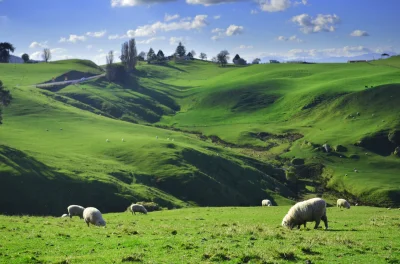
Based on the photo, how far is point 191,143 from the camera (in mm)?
103812

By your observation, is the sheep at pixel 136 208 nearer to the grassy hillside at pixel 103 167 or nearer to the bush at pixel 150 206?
the bush at pixel 150 206

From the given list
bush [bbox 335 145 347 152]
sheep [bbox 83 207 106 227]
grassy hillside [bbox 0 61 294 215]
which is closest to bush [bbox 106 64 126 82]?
grassy hillside [bbox 0 61 294 215]

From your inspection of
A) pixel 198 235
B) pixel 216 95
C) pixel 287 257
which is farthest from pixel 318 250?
pixel 216 95

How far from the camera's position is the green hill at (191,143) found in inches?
2502

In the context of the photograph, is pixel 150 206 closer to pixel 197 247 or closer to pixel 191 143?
pixel 197 247

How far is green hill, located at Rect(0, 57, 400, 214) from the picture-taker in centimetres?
6356

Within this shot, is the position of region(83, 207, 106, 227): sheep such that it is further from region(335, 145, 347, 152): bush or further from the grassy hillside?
region(335, 145, 347, 152): bush

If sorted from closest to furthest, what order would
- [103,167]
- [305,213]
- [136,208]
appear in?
[305,213] < [136,208] < [103,167]

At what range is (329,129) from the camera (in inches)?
5069

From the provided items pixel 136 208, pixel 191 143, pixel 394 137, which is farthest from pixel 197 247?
pixel 394 137

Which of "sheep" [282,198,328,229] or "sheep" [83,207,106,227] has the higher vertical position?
"sheep" [282,198,328,229]

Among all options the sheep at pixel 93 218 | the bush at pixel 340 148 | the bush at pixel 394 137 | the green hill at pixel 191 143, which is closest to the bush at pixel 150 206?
the green hill at pixel 191 143

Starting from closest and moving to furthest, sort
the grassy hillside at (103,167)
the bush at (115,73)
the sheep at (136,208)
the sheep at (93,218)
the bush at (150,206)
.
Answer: the sheep at (93,218)
the sheep at (136,208)
the bush at (150,206)
the grassy hillside at (103,167)
the bush at (115,73)

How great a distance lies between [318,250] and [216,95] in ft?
538
